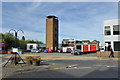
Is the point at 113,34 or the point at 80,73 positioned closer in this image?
the point at 80,73

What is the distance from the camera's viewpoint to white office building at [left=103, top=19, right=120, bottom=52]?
27375mm

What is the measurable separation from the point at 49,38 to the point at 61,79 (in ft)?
219

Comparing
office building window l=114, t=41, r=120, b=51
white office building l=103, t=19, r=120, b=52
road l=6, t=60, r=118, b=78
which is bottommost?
road l=6, t=60, r=118, b=78

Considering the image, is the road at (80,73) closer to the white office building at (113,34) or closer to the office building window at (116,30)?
the white office building at (113,34)

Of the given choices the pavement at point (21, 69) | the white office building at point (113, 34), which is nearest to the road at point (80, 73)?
the pavement at point (21, 69)

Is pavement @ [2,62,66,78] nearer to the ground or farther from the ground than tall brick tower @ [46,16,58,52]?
nearer to the ground

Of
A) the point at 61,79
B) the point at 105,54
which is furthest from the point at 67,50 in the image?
the point at 61,79

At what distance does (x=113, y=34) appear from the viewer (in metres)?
27.8

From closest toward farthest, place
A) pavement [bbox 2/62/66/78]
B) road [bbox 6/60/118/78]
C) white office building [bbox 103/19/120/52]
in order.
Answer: road [bbox 6/60/118/78]
pavement [bbox 2/62/66/78]
white office building [bbox 103/19/120/52]

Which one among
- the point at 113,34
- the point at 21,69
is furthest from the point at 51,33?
the point at 21,69

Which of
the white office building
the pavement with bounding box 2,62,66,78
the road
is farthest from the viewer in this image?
the white office building

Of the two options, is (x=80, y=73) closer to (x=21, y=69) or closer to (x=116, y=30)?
(x=21, y=69)

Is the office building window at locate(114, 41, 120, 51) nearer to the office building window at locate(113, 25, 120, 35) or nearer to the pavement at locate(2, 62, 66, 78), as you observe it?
the office building window at locate(113, 25, 120, 35)

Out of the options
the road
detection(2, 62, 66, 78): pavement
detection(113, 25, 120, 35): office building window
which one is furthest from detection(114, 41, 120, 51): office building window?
detection(2, 62, 66, 78): pavement
